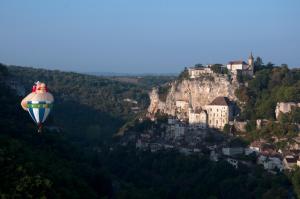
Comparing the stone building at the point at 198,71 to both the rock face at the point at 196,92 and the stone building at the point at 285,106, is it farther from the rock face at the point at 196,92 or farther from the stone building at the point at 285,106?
the stone building at the point at 285,106

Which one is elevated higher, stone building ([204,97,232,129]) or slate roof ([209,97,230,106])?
slate roof ([209,97,230,106])

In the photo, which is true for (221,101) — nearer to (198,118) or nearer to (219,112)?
(219,112)

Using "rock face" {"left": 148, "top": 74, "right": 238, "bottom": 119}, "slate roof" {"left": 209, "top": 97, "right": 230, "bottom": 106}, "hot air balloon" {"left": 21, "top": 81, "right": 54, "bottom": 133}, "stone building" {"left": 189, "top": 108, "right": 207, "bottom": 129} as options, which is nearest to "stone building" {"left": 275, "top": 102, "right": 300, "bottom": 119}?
"slate roof" {"left": 209, "top": 97, "right": 230, "bottom": 106}

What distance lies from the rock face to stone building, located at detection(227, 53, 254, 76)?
5.30 feet

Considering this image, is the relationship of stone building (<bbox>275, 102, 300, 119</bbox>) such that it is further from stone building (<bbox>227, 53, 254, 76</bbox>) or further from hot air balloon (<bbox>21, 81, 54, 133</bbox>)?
hot air balloon (<bbox>21, 81, 54, 133</bbox>)

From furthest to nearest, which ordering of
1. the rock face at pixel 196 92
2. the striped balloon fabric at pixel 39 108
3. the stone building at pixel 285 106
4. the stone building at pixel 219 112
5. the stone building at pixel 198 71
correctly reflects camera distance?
the stone building at pixel 198 71, the rock face at pixel 196 92, the stone building at pixel 219 112, the stone building at pixel 285 106, the striped balloon fabric at pixel 39 108

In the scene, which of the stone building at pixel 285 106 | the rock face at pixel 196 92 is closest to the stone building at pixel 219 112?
the rock face at pixel 196 92

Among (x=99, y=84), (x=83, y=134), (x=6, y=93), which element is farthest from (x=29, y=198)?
(x=99, y=84)

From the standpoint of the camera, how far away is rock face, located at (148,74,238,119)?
55781 millimetres

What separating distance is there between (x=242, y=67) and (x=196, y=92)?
397 centimetres

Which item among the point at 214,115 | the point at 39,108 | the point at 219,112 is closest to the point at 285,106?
the point at 219,112

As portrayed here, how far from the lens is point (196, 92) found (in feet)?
190

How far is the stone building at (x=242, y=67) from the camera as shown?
57522 millimetres

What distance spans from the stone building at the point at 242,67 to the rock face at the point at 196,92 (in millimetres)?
1615
